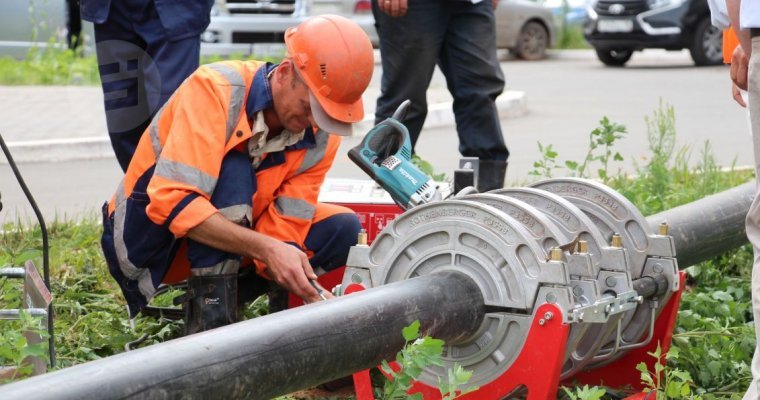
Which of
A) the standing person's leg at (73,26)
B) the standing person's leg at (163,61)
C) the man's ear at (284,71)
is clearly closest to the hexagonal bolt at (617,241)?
the man's ear at (284,71)

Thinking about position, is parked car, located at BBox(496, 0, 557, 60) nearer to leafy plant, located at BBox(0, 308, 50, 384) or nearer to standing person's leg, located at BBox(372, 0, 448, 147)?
standing person's leg, located at BBox(372, 0, 448, 147)

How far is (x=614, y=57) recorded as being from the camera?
17.3m

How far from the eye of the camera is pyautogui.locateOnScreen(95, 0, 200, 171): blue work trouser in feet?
16.0

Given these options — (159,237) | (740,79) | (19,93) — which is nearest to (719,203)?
(740,79)

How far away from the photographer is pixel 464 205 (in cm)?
312

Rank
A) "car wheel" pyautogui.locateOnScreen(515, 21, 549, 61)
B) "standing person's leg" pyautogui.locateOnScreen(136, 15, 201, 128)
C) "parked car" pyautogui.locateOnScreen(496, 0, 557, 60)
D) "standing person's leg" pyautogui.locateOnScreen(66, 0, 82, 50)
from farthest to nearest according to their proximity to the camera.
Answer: "car wheel" pyautogui.locateOnScreen(515, 21, 549, 61)
"parked car" pyautogui.locateOnScreen(496, 0, 557, 60)
"standing person's leg" pyautogui.locateOnScreen(66, 0, 82, 50)
"standing person's leg" pyautogui.locateOnScreen(136, 15, 201, 128)

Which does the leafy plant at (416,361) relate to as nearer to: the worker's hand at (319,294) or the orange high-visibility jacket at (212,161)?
the worker's hand at (319,294)

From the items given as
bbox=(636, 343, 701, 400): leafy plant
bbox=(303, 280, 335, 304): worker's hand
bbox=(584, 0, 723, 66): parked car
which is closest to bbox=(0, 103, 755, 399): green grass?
bbox=(636, 343, 701, 400): leafy plant

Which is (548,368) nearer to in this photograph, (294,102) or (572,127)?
(294,102)

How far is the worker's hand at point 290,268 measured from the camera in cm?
349

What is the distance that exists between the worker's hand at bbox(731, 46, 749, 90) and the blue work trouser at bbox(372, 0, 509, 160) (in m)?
2.26

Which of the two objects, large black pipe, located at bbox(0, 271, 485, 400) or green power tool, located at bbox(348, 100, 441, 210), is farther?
green power tool, located at bbox(348, 100, 441, 210)

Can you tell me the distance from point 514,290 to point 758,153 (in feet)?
2.21

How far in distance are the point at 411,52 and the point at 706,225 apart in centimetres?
184
